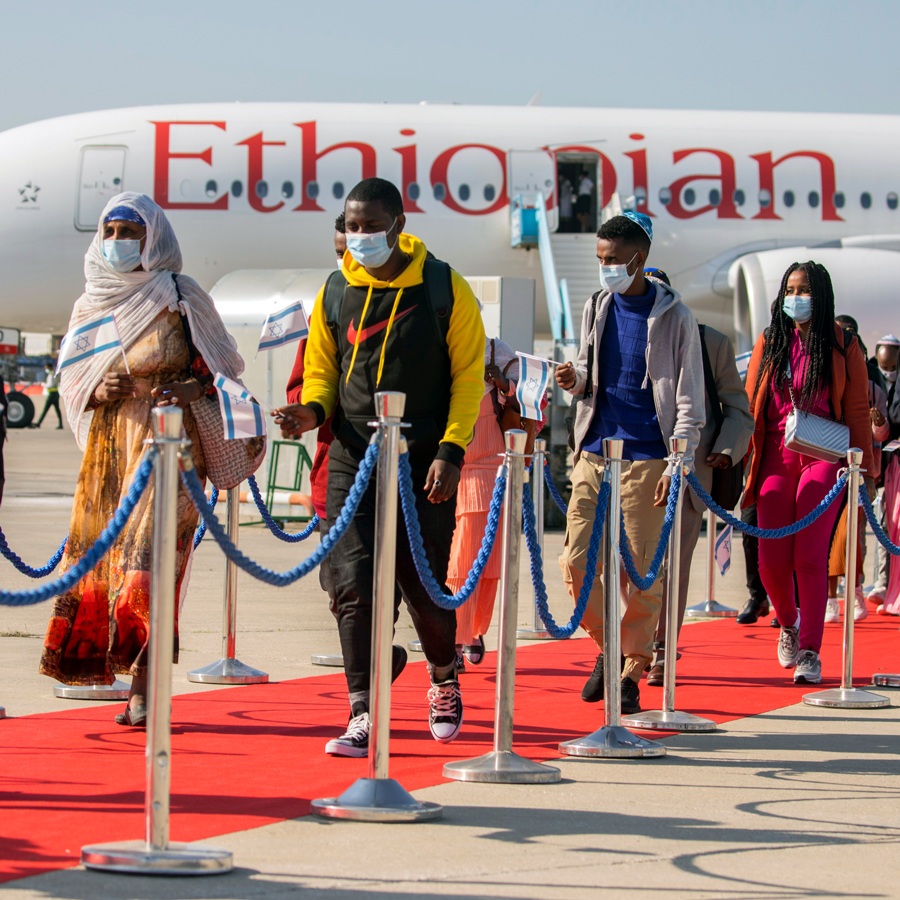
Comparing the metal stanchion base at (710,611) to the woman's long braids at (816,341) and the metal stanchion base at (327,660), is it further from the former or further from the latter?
the metal stanchion base at (327,660)

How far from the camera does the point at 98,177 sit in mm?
18781

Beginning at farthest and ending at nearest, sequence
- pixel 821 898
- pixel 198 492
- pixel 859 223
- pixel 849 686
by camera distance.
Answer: pixel 859 223 → pixel 849 686 → pixel 198 492 → pixel 821 898

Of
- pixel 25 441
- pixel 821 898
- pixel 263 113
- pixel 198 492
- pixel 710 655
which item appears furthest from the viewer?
pixel 25 441

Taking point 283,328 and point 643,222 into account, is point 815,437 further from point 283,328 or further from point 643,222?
point 283,328

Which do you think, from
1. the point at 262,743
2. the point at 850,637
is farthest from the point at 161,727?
the point at 850,637

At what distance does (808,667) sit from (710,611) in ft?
9.70

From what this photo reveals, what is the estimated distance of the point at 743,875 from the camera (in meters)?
3.97

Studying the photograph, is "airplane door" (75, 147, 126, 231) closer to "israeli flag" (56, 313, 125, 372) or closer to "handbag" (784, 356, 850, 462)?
"handbag" (784, 356, 850, 462)

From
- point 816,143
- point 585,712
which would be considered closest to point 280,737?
point 585,712

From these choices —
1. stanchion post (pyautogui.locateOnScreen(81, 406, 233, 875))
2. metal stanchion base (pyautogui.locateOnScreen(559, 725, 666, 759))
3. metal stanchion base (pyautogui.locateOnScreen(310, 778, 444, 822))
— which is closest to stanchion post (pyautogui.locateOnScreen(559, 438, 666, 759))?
metal stanchion base (pyautogui.locateOnScreen(559, 725, 666, 759))

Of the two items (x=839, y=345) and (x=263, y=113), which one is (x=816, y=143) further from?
(x=839, y=345)

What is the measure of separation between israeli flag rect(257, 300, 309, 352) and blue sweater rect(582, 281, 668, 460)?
1.58 meters

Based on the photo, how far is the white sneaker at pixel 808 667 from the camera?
7.28 meters

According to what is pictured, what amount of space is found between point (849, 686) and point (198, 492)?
369 cm
